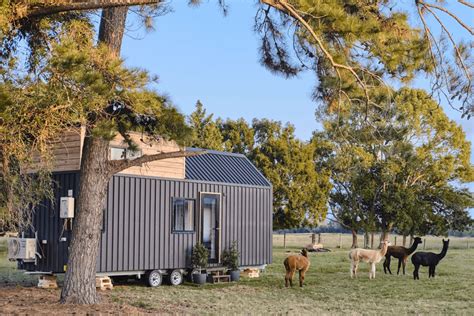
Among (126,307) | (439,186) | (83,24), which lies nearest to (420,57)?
(83,24)

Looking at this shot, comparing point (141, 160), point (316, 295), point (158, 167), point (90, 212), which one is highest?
point (158, 167)

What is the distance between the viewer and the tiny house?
42.5ft

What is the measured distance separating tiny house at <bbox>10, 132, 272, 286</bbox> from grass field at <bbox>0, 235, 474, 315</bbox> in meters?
0.70

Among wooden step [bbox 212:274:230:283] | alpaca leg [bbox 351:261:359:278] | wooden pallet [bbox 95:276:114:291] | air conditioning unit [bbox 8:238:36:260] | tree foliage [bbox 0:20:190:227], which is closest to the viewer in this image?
tree foliage [bbox 0:20:190:227]

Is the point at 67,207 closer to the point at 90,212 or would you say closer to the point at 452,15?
the point at 90,212

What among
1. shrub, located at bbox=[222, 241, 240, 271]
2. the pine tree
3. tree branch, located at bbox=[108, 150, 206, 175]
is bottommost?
shrub, located at bbox=[222, 241, 240, 271]

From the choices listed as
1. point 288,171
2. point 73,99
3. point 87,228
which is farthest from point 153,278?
point 288,171

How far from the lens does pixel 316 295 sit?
12.3 metres

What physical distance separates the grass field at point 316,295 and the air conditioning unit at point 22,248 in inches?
45.9

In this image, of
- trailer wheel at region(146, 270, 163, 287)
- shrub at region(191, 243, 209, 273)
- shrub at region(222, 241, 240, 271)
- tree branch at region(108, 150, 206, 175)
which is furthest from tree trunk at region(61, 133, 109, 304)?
shrub at region(222, 241, 240, 271)

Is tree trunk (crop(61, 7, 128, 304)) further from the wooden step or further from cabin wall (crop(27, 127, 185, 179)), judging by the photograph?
the wooden step

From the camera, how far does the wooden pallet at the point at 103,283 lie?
12.6m

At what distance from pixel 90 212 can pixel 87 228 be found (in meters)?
0.24

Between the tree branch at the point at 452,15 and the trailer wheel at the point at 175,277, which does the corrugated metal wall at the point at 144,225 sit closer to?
the trailer wheel at the point at 175,277
